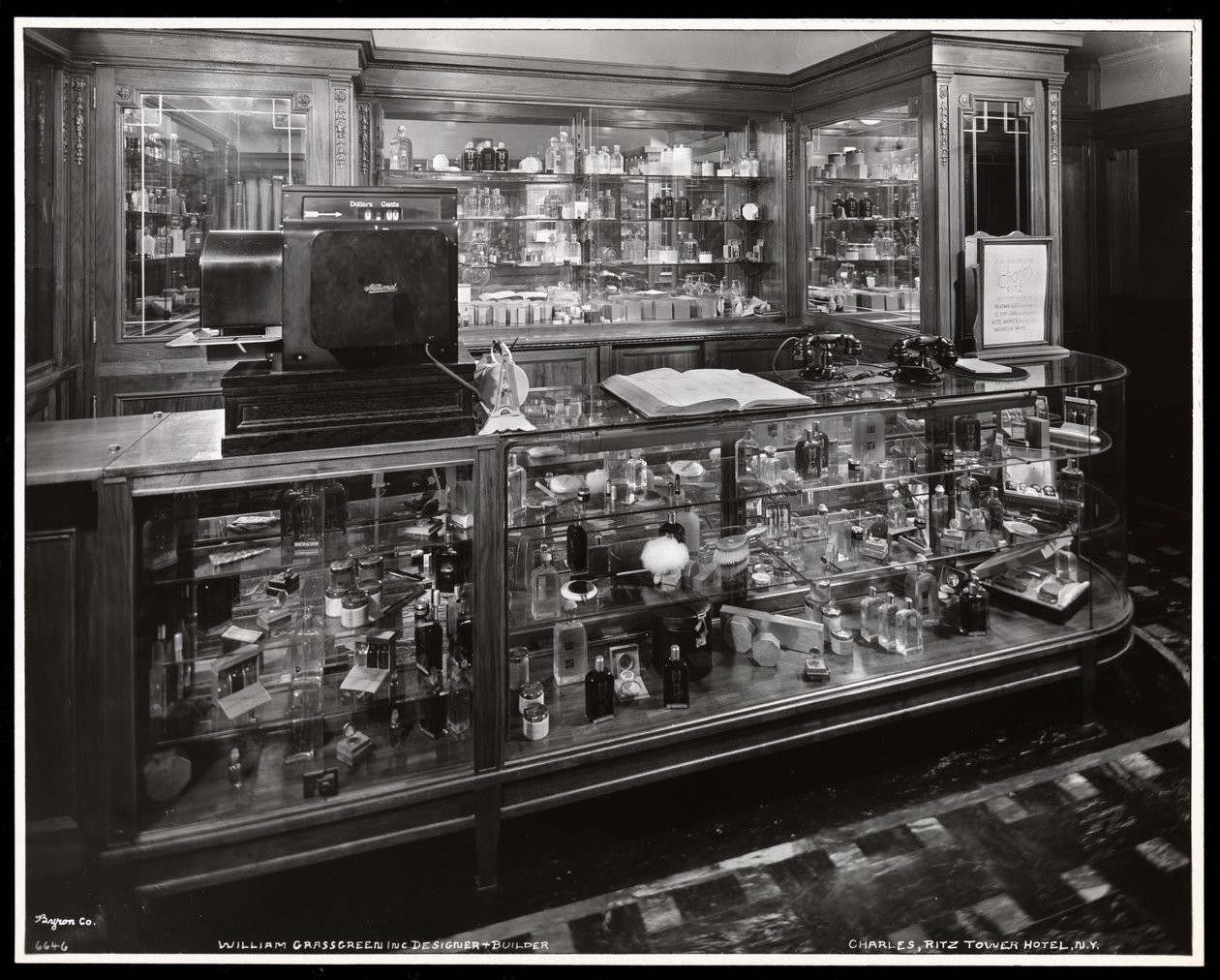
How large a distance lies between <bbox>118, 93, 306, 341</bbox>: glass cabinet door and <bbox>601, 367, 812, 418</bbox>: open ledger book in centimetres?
255

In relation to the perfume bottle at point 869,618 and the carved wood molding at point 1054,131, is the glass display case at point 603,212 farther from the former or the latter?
the perfume bottle at point 869,618

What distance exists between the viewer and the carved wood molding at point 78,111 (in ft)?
11.9

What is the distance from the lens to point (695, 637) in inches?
95.9

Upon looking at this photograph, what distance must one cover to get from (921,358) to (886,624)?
826 mm

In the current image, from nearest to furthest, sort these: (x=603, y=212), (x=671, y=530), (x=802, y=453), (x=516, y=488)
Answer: (x=516, y=488) < (x=671, y=530) < (x=802, y=453) < (x=603, y=212)

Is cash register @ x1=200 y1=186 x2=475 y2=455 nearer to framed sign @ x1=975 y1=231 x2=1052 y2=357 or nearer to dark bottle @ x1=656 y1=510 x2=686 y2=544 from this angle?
dark bottle @ x1=656 y1=510 x2=686 y2=544

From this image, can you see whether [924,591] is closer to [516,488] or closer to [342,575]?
[516,488]

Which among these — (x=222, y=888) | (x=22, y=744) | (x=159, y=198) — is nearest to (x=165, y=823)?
(x=222, y=888)

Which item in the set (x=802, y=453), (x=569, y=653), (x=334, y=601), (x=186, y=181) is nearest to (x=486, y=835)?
(x=569, y=653)

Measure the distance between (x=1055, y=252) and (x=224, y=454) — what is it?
372cm

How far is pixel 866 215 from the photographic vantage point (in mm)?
4707

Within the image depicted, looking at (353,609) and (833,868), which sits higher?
(353,609)

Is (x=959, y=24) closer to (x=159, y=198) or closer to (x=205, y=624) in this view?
(x=205, y=624)

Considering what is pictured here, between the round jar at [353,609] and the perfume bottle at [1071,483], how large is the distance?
2.25m
